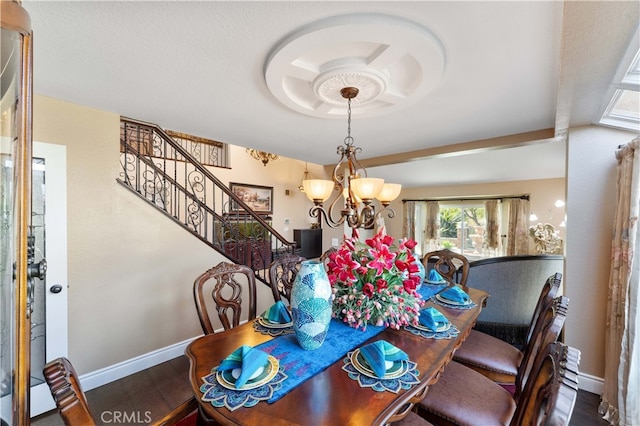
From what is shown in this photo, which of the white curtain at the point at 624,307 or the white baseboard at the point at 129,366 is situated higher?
the white curtain at the point at 624,307

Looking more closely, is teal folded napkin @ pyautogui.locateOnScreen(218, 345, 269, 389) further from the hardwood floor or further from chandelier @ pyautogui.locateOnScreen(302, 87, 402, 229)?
the hardwood floor

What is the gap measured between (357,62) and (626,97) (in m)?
1.99

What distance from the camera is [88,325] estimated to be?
214cm

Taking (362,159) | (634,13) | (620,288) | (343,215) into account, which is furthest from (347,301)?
(362,159)

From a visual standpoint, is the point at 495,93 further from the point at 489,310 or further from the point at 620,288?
the point at 489,310

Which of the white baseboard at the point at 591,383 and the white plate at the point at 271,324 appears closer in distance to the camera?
the white plate at the point at 271,324

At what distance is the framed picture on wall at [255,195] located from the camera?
6.29 meters

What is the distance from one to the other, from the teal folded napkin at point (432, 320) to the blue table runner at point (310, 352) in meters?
0.26

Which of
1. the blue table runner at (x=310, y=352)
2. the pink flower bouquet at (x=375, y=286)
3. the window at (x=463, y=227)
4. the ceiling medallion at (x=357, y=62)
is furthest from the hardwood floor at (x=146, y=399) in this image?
the window at (x=463, y=227)

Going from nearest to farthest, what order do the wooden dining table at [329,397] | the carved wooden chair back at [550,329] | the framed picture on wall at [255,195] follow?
1. the wooden dining table at [329,397]
2. the carved wooden chair back at [550,329]
3. the framed picture on wall at [255,195]

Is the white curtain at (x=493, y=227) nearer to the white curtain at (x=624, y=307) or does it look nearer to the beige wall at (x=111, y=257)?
the white curtain at (x=624, y=307)

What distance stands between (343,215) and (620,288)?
2.11m

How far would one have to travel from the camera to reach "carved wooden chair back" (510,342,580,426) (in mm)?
608

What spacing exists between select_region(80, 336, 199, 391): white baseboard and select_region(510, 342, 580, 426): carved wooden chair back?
112 inches
